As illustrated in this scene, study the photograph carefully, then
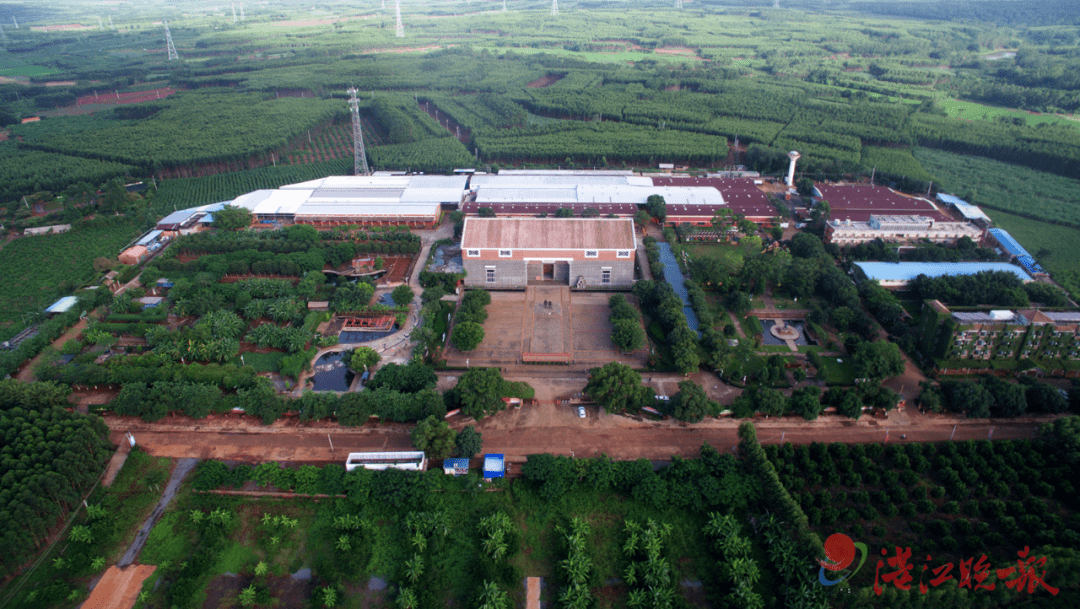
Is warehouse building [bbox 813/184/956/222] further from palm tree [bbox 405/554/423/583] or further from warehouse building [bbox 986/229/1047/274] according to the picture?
palm tree [bbox 405/554/423/583]

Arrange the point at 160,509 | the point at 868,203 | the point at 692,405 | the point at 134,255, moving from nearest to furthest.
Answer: the point at 160,509
the point at 692,405
the point at 134,255
the point at 868,203

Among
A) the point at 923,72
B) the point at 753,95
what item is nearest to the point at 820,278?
the point at 753,95

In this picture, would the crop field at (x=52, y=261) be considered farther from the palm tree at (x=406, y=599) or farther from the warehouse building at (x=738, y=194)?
the warehouse building at (x=738, y=194)

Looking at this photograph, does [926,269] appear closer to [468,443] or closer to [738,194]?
[738,194]

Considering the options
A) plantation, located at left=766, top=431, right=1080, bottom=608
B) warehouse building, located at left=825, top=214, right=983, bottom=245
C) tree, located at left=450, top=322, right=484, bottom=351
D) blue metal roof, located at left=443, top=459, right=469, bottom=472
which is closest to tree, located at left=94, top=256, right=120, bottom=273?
tree, located at left=450, top=322, right=484, bottom=351

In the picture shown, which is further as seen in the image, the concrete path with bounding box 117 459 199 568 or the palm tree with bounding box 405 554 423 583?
the concrete path with bounding box 117 459 199 568

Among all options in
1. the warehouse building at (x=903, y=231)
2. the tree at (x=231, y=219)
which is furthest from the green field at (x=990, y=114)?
the tree at (x=231, y=219)

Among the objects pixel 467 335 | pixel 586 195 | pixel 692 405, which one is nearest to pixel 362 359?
pixel 467 335
